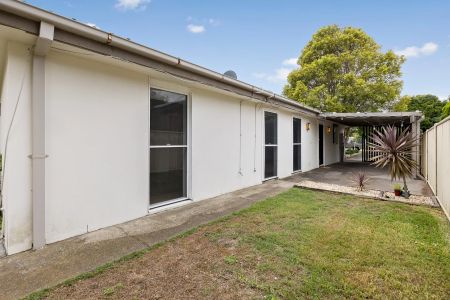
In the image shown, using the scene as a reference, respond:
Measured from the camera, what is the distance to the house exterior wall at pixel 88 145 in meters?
3.12

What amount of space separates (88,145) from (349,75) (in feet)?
57.0

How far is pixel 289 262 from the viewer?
2875 millimetres

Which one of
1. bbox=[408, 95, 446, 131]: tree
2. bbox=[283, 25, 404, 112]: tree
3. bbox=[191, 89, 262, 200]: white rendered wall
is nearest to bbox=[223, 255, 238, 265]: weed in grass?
bbox=[191, 89, 262, 200]: white rendered wall

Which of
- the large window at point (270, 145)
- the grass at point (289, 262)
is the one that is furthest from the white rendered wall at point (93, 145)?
the large window at point (270, 145)

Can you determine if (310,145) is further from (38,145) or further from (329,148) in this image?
(38,145)

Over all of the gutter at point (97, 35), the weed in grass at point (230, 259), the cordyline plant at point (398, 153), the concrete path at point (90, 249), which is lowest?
the weed in grass at point (230, 259)

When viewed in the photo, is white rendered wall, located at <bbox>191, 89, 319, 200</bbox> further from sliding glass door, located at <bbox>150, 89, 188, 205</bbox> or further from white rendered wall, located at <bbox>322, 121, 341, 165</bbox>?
white rendered wall, located at <bbox>322, 121, 341, 165</bbox>

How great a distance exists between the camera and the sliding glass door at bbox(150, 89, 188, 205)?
4.91 metres

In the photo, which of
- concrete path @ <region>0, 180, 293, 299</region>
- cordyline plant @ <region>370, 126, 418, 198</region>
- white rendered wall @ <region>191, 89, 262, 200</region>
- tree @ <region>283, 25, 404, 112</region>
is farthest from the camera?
tree @ <region>283, 25, 404, 112</region>

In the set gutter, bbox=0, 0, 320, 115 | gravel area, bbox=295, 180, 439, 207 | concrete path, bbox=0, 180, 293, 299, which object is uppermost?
gutter, bbox=0, 0, 320, 115

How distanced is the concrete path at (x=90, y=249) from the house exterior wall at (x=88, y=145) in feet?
0.90

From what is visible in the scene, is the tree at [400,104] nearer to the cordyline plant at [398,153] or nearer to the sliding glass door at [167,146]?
the cordyline plant at [398,153]

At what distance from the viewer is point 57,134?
3438 mm

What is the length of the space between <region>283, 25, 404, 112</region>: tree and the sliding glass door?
13.9 metres
